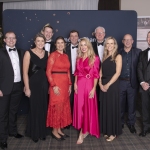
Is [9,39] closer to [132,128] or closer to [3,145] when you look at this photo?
[3,145]

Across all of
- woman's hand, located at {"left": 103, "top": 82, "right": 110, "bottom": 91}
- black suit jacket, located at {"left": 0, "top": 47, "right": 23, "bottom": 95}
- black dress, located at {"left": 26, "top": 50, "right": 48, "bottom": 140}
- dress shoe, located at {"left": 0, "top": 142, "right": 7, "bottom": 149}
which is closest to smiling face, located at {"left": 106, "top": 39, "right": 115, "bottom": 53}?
woman's hand, located at {"left": 103, "top": 82, "right": 110, "bottom": 91}

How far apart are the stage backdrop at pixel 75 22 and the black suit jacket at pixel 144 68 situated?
959 mm

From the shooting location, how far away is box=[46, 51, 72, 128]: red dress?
2.89 meters

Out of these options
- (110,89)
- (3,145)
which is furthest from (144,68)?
(3,145)

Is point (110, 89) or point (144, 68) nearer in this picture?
point (110, 89)

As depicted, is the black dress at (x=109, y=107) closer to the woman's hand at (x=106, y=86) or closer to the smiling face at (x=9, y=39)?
the woman's hand at (x=106, y=86)

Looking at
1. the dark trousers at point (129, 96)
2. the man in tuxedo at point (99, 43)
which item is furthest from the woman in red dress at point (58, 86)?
the dark trousers at point (129, 96)

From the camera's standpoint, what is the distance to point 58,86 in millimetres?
2936

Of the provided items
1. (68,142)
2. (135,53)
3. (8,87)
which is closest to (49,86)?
(8,87)

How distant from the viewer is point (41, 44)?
2873 millimetres

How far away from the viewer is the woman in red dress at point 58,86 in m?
2.89

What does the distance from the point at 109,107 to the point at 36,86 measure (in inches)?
47.1

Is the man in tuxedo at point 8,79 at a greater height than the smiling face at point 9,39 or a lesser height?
lesser

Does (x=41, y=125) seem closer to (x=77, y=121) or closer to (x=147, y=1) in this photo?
(x=77, y=121)
